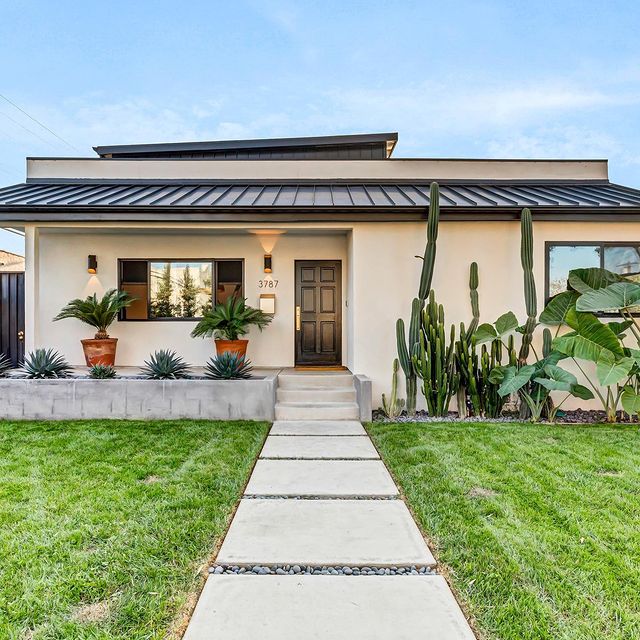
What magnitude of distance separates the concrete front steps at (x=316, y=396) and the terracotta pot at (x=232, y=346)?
937 mm

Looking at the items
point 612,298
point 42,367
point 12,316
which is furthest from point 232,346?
point 612,298

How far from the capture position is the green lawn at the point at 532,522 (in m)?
2.05

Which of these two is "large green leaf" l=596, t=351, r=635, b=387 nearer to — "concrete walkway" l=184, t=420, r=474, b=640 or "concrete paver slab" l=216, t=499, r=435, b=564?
"concrete walkway" l=184, t=420, r=474, b=640

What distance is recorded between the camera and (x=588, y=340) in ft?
17.9

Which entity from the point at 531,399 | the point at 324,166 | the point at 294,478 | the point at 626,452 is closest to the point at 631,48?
the point at 324,166

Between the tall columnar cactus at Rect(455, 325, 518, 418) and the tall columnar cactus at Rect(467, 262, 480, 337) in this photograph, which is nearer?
the tall columnar cactus at Rect(455, 325, 518, 418)

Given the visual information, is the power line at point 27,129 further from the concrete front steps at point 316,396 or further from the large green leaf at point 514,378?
the large green leaf at point 514,378

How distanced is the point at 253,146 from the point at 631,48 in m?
12.1

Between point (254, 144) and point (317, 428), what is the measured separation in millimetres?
8602

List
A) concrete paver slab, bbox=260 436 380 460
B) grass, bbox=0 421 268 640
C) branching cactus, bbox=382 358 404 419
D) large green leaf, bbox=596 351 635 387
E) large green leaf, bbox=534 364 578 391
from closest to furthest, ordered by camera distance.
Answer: grass, bbox=0 421 268 640 < concrete paver slab, bbox=260 436 380 460 < large green leaf, bbox=596 351 635 387 < large green leaf, bbox=534 364 578 391 < branching cactus, bbox=382 358 404 419

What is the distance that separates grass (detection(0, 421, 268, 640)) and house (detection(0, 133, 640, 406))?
3.18 metres

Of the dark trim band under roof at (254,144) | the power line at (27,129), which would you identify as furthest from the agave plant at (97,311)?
the power line at (27,129)

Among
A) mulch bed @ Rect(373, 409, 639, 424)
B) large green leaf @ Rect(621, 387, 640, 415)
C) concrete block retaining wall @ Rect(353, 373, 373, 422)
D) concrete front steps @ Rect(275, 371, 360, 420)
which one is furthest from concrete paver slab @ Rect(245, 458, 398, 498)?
large green leaf @ Rect(621, 387, 640, 415)

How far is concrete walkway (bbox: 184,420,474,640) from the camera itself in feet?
6.42
